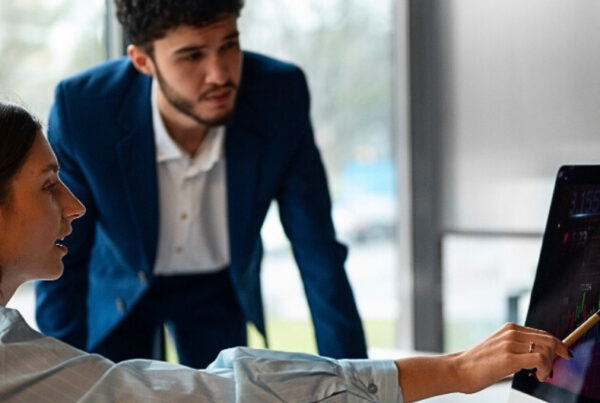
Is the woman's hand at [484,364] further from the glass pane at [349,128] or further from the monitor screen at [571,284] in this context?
the glass pane at [349,128]

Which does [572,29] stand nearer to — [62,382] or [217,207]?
[217,207]

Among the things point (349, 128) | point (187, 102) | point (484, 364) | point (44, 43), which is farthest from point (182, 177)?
point (349, 128)

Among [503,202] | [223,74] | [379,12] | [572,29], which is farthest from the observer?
[379,12]

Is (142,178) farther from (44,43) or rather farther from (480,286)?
(44,43)

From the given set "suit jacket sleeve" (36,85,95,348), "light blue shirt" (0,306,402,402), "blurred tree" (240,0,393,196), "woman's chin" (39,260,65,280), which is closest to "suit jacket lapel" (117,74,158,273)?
"suit jacket sleeve" (36,85,95,348)

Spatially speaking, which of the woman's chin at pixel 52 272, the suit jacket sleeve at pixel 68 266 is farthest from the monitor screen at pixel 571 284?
the suit jacket sleeve at pixel 68 266

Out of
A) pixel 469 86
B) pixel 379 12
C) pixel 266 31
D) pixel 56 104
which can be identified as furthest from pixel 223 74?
pixel 379 12

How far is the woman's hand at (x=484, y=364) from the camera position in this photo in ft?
4.80

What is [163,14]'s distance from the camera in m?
2.35

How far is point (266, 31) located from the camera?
5.09 m

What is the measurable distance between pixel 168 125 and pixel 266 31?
265 centimetres

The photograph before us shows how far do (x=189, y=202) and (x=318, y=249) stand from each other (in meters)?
0.34

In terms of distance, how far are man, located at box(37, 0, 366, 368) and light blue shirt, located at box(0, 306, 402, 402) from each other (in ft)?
2.77

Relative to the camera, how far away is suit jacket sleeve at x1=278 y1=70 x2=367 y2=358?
7.63ft
